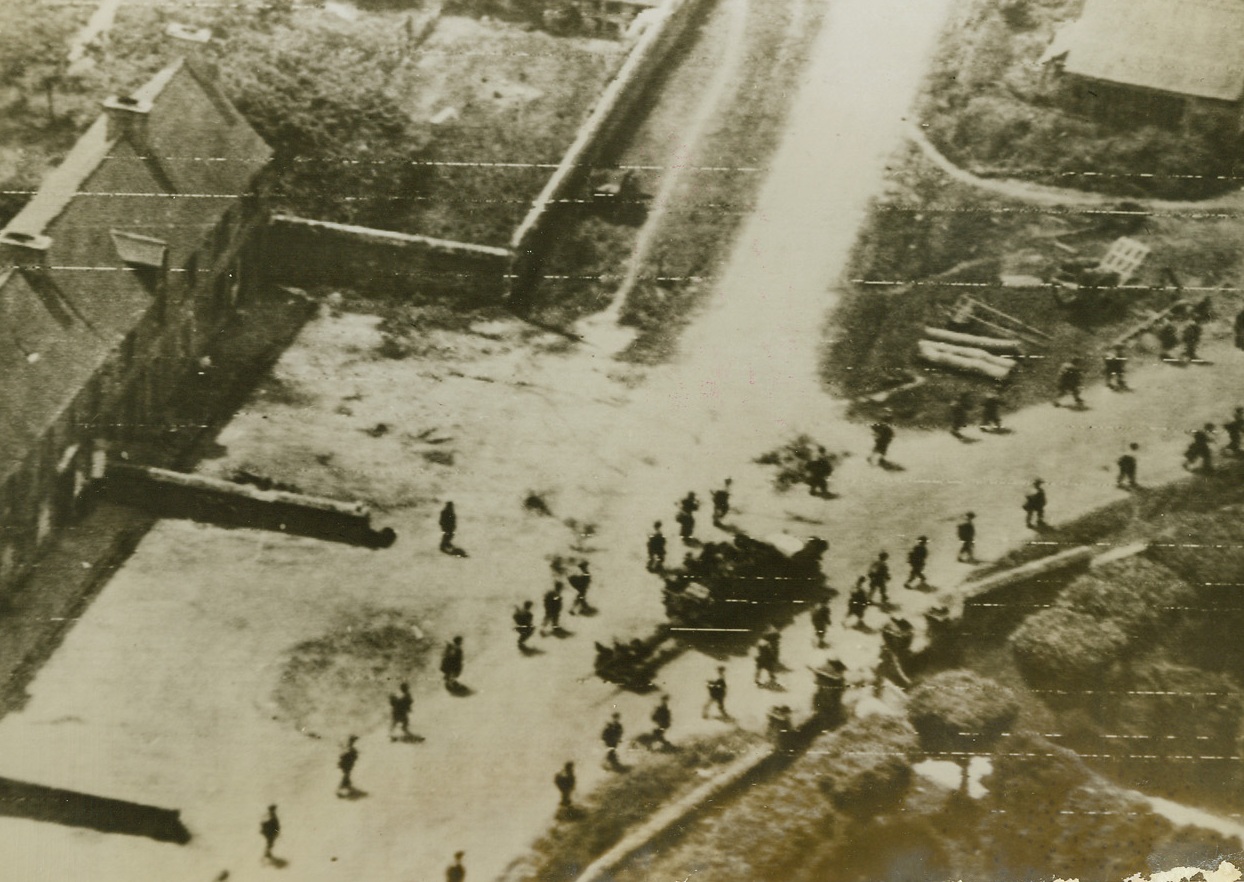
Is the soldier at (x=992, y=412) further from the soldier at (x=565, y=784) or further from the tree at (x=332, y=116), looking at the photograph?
the tree at (x=332, y=116)

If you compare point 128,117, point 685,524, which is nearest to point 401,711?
point 685,524

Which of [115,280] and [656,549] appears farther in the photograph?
[656,549]

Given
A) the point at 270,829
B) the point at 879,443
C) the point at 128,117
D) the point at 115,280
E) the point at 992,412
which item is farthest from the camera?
the point at 992,412

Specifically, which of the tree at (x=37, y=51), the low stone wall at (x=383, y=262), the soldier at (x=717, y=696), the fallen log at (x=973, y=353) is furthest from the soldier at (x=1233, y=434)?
the tree at (x=37, y=51)

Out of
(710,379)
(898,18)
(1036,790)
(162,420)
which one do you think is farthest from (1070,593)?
(162,420)

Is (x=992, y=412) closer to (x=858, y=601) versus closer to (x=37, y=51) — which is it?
(x=858, y=601)

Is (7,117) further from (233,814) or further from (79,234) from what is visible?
(233,814)

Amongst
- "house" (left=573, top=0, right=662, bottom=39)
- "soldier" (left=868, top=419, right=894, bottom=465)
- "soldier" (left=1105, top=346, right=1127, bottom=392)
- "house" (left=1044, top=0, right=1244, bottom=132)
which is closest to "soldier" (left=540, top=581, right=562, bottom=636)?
"soldier" (left=868, top=419, right=894, bottom=465)

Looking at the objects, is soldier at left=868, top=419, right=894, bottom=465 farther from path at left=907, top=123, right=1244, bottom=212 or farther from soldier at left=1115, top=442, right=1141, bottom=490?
path at left=907, top=123, right=1244, bottom=212
